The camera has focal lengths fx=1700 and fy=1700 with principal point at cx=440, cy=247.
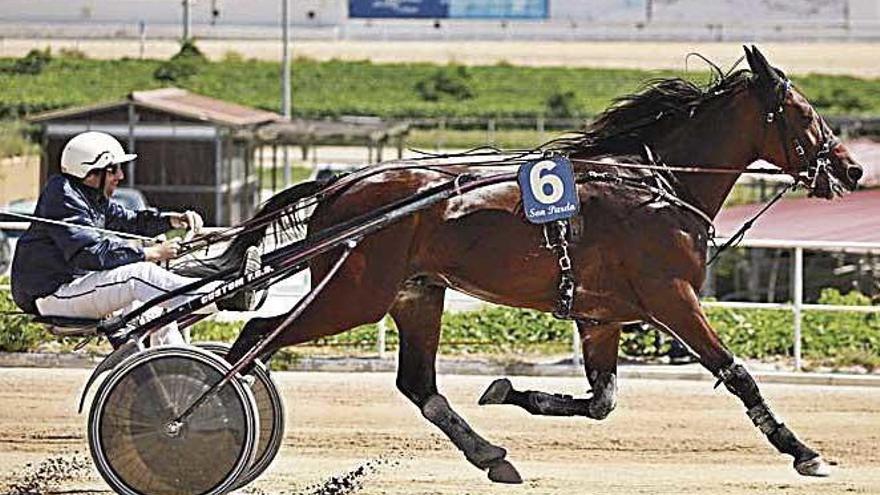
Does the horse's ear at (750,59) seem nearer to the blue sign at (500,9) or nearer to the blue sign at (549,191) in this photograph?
the blue sign at (549,191)

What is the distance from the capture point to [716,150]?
7.34 meters

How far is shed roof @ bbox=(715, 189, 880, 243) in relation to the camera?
1446cm

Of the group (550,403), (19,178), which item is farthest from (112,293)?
(19,178)

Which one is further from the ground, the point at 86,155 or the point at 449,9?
the point at 449,9

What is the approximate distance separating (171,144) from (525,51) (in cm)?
3554

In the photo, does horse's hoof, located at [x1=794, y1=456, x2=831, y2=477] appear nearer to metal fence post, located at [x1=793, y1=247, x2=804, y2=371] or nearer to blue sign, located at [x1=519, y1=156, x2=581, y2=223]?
blue sign, located at [x1=519, y1=156, x2=581, y2=223]

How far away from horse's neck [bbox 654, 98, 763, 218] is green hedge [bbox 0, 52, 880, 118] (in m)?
38.8

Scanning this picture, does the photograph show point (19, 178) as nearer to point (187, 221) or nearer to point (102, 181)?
point (187, 221)

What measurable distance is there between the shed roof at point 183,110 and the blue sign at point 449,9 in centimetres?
3009

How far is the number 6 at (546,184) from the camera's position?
22.5 feet

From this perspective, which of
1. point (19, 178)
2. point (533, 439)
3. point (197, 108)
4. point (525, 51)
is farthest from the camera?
point (525, 51)

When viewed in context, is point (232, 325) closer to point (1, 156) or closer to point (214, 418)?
point (214, 418)

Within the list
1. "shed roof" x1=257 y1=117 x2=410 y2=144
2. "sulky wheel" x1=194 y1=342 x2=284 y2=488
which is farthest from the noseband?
"shed roof" x1=257 y1=117 x2=410 y2=144

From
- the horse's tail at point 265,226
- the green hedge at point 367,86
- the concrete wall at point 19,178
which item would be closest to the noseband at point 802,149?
the horse's tail at point 265,226
